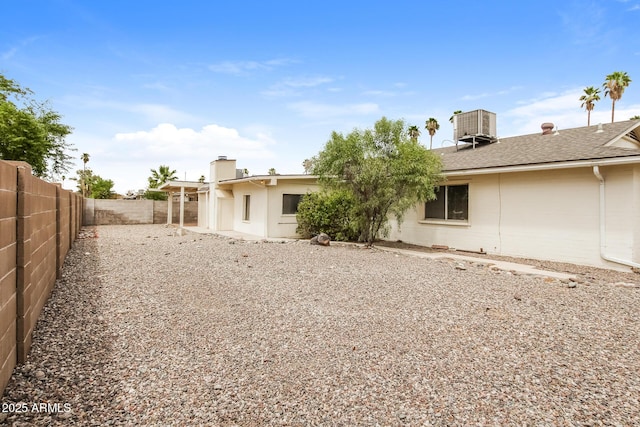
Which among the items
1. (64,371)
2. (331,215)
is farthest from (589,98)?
(64,371)

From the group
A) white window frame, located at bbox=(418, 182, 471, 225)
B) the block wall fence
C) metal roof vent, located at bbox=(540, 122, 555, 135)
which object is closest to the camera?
the block wall fence

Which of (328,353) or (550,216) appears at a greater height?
(550,216)

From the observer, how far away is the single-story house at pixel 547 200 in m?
8.48

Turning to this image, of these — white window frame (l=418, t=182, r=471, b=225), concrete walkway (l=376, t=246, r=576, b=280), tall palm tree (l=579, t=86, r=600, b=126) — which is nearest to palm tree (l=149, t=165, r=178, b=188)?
white window frame (l=418, t=182, r=471, b=225)

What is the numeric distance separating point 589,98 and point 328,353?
132 feet

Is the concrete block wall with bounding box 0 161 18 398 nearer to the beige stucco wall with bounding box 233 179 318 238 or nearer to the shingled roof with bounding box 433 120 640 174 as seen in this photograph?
the shingled roof with bounding box 433 120 640 174

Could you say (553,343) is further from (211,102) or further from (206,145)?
(206,145)

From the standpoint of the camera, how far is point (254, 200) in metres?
16.9

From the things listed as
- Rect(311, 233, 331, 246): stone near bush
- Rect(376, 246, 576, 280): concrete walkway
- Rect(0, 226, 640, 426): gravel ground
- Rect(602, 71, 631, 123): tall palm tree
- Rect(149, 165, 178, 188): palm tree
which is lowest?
Rect(0, 226, 640, 426): gravel ground

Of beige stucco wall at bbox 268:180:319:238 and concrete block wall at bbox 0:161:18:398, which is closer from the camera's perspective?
concrete block wall at bbox 0:161:18:398

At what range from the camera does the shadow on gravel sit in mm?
2555

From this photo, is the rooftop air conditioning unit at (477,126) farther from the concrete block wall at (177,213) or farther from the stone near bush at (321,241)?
the concrete block wall at (177,213)

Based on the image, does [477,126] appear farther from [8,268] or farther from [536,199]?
[8,268]

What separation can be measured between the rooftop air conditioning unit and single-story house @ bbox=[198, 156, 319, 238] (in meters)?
6.45
